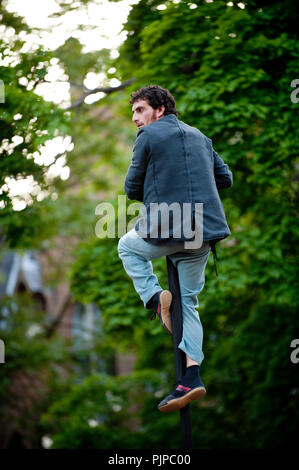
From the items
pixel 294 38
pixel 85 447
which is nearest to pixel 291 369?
pixel 85 447

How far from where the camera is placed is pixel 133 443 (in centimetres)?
1134

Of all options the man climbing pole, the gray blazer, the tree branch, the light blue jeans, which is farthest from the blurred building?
the gray blazer

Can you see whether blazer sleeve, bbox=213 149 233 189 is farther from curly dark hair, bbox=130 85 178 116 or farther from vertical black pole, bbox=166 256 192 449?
vertical black pole, bbox=166 256 192 449

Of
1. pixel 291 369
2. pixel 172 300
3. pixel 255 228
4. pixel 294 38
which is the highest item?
pixel 294 38

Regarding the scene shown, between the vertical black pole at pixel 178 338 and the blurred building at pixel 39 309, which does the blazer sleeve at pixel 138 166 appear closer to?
the vertical black pole at pixel 178 338

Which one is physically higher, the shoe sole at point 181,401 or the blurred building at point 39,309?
the shoe sole at point 181,401

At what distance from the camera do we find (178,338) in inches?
152

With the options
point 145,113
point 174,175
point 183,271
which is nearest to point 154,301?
point 183,271

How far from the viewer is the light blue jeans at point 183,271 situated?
388 centimetres

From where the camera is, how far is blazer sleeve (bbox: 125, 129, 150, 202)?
3803 millimetres

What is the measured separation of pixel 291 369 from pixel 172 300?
695cm

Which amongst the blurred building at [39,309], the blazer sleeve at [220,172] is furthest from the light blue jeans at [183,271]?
the blurred building at [39,309]

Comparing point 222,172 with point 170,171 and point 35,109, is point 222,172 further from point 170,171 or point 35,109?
point 35,109

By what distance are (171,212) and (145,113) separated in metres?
0.77
